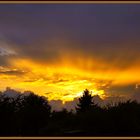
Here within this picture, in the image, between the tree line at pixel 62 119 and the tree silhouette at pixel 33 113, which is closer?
the tree line at pixel 62 119

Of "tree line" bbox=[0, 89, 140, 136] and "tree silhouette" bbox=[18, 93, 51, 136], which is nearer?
"tree line" bbox=[0, 89, 140, 136]

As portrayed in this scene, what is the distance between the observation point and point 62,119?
839 inches

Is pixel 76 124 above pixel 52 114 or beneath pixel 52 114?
beneath

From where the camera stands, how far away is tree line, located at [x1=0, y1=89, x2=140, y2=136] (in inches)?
590

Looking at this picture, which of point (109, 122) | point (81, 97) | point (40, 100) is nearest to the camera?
point (109, 122)

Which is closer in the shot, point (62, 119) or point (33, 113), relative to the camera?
point (62, 119)

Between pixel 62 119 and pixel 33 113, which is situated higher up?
pixel 33 113

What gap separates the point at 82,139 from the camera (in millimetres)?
6812

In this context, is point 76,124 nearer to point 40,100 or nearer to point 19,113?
point 19,113

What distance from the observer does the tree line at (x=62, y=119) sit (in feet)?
49.2

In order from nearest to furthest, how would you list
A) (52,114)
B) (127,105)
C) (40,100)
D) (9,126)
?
(127,105), (9,126), (52,114), (40,100)
